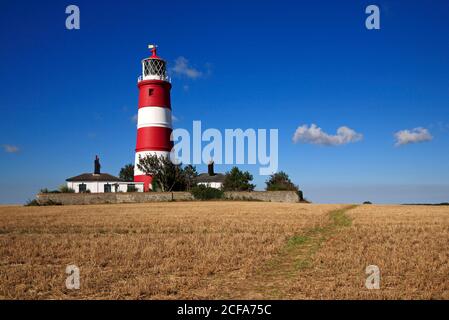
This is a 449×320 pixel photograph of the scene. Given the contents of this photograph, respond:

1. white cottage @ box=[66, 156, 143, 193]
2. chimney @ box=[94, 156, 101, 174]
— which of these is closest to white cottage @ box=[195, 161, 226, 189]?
white cottage @ box=[66, 156, 143, 193]

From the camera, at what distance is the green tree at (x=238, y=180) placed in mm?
66250

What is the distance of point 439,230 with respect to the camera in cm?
1731

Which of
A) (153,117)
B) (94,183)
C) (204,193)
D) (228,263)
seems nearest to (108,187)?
(94,183)

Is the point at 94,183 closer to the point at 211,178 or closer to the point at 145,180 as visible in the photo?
the point at 145,180

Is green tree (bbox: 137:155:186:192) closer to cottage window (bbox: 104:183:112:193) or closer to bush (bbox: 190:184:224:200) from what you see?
bush (bbox: 190:184:224:200)

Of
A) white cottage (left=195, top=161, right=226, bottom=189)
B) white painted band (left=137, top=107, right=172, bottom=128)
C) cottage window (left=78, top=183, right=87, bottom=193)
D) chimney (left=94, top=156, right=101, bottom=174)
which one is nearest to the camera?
white painted band (left=137, top=107, right=172, bottom=128)

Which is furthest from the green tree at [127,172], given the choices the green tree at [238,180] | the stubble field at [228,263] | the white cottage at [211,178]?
the stubble field at [228,263]

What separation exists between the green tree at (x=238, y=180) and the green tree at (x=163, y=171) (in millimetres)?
11777

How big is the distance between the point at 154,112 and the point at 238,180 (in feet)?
72.8

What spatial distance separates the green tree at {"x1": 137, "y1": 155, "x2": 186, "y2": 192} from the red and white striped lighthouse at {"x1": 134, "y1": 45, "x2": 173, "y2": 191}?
2.79 ft

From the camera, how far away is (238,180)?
6744 centimetres

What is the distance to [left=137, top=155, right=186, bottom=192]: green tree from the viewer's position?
51688 millimetres

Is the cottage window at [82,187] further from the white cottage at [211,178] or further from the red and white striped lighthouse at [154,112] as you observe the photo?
the white cottage at [211,178]
